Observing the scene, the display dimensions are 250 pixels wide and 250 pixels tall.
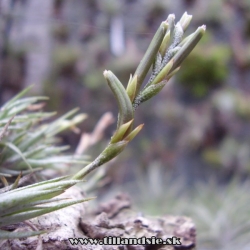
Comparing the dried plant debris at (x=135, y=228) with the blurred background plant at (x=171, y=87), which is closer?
the dried plant debris at (x=135, y=228)

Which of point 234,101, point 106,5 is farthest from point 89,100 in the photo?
point 234,101

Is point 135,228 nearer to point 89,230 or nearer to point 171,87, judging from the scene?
point 89,230

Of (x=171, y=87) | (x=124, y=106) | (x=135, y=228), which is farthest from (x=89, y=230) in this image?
(x=171, y=87)

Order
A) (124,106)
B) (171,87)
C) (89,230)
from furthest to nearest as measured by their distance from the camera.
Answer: (171,87) < (89,230) < (124,106)

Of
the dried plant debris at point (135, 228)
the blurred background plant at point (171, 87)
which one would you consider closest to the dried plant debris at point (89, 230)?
the dried plant debris at point (135, 228)

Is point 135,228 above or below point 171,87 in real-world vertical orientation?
below

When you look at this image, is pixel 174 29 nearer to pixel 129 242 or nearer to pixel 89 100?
pixel 129 242

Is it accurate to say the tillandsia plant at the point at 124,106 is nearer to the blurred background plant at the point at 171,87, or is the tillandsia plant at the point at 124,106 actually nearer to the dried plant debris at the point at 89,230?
the dried plant debris at the point at 89,230

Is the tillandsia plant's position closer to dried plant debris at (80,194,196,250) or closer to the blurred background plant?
dried plant debris at (80,194,196,250)
